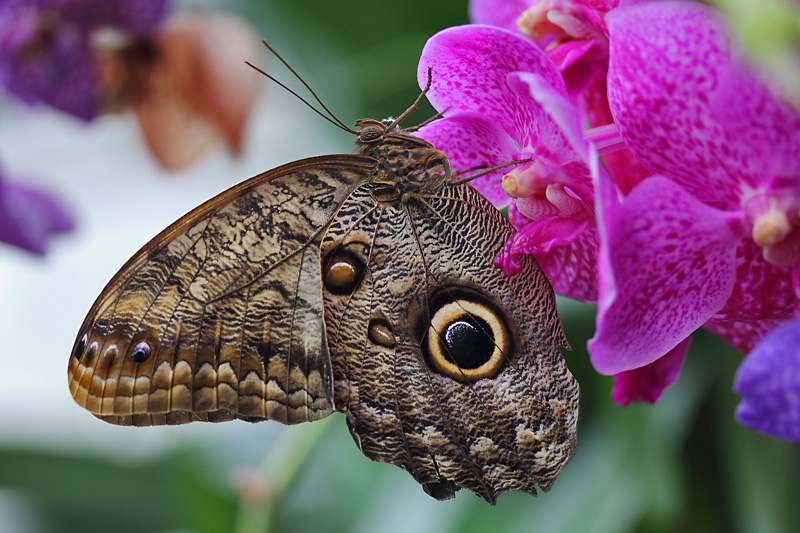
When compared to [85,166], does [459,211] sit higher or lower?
higher

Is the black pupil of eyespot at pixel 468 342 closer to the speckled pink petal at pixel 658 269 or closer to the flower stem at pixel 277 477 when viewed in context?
the speckled pink petal at pixel 658 269

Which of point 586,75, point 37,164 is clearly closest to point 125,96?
point 586,75

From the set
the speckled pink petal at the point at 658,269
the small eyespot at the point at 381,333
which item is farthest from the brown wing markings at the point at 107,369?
the speckled pink petal at the point at 658,269

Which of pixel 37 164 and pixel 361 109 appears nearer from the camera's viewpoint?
pixel 361 109

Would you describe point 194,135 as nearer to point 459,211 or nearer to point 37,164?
point 459,211

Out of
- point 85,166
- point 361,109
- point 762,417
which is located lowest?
point 85,166

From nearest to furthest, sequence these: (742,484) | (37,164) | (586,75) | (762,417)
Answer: (762,417) → (586,75) → (742,484) → (37,164)

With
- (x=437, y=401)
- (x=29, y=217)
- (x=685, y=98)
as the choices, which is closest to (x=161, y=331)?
(x=437, y=401)
